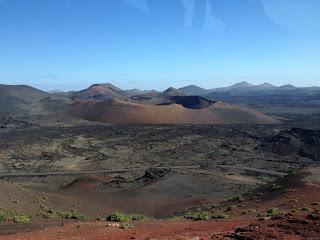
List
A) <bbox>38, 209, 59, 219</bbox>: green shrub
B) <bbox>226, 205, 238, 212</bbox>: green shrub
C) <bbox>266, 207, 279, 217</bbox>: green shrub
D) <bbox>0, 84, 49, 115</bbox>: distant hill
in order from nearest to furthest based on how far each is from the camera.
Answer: <bbox>266, 207, 279, 217</bbox>: green shrub
<bbox>38, 209, 59, 219</bbox>: green shrub
<bbox>226, 205, 238, 212</bbox>: green shrub
<bbox>0, 84, 49, 115</bbox>: distant hill

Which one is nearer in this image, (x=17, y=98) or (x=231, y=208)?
(x=231, y=208)

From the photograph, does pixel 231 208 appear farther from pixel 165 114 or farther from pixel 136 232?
pixel 165 114

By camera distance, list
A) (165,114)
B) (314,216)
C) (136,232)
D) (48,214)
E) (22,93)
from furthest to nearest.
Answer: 1. (22,93)
2. (165,114)
3. (48,214)
4. (136,232)
5. (314,216)

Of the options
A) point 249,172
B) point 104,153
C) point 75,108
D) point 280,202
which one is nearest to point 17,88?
point 75,108

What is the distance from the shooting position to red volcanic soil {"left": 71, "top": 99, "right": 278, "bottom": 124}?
117m

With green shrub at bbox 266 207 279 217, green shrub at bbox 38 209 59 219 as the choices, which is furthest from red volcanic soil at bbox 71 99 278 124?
green shrub at bbox 266 207 279 217

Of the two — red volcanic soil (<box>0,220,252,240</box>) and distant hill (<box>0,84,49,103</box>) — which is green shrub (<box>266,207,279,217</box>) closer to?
red volcanic soil (<box>0,220,252,240</box>)

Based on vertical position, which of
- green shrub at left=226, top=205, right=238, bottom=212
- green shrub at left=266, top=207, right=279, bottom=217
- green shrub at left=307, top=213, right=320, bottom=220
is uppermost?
green shrub at left=307, top=213, right=320, bottom=220

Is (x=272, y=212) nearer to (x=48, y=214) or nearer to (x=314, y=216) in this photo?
(x=314, y=216)

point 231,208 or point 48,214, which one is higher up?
point 231,208

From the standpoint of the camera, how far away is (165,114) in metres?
120

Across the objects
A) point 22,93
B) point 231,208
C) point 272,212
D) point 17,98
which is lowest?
point 231,208

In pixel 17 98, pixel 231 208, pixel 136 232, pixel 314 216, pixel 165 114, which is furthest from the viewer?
pixel 17 98

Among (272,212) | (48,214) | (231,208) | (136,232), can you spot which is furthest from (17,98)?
(136,232)
